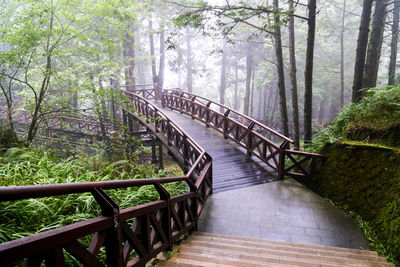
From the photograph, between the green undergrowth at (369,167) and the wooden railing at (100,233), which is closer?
the wooden railing at (100,233)

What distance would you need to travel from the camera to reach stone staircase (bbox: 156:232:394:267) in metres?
3.19

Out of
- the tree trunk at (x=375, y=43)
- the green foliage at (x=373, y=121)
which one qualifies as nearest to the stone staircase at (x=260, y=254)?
the green foliage at (x=373, y=121)

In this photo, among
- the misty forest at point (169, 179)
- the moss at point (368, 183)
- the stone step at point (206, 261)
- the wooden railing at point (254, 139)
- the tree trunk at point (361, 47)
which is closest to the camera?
the misty forest at point (169, 179)

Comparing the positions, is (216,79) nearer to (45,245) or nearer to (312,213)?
(312,213)

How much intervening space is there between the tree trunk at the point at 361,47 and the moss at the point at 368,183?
8.73ft

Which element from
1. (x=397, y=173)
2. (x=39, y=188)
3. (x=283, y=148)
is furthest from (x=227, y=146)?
(x=39, y=188)

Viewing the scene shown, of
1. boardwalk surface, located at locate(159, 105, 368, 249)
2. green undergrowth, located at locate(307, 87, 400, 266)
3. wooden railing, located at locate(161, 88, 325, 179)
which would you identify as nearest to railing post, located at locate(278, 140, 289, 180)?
wooden railing, located at locate(161, 88, 325, 179)

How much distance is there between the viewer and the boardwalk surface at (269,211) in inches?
A: 183

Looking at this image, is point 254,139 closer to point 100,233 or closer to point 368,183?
point 368,183

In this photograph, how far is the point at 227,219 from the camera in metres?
5.21

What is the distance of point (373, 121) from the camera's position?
574 cm

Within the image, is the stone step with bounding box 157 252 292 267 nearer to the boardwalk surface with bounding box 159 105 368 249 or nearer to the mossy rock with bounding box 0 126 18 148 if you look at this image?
the boardwalk surface with bounding box 159 105 368 249

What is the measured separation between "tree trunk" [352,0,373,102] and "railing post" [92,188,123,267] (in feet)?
26.3

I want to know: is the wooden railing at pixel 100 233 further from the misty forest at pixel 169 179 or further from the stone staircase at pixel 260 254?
the stone staircase at pixel 260 254
